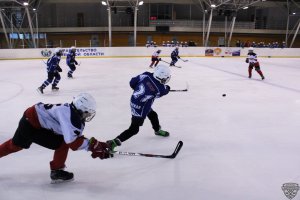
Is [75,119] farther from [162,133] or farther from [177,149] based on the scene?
[162,133]

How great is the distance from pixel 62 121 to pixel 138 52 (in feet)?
52.6

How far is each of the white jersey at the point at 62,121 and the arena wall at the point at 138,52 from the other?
49.1 ft

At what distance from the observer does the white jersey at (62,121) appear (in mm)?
2053

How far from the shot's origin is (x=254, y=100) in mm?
5961

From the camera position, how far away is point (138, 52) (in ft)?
58.4

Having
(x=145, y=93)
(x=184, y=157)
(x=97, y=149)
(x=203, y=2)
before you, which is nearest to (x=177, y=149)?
(x=184, y=157)

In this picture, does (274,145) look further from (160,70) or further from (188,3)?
(188,3)

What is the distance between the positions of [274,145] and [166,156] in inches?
53.9

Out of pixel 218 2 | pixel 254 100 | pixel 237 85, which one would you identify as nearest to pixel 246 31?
pixel 218 2

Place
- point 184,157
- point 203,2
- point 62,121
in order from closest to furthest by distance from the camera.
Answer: point 62,121, point 184,157, point 203,2

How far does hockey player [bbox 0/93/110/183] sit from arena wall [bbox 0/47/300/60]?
14879 millimetres

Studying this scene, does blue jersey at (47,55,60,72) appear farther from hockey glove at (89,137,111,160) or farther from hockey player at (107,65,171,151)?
hockey glove at (89,137,111,160)

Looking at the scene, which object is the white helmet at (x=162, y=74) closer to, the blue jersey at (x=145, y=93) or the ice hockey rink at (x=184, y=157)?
the blue jersey at (x=145, y=93)

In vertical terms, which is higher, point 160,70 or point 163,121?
point 160,70
